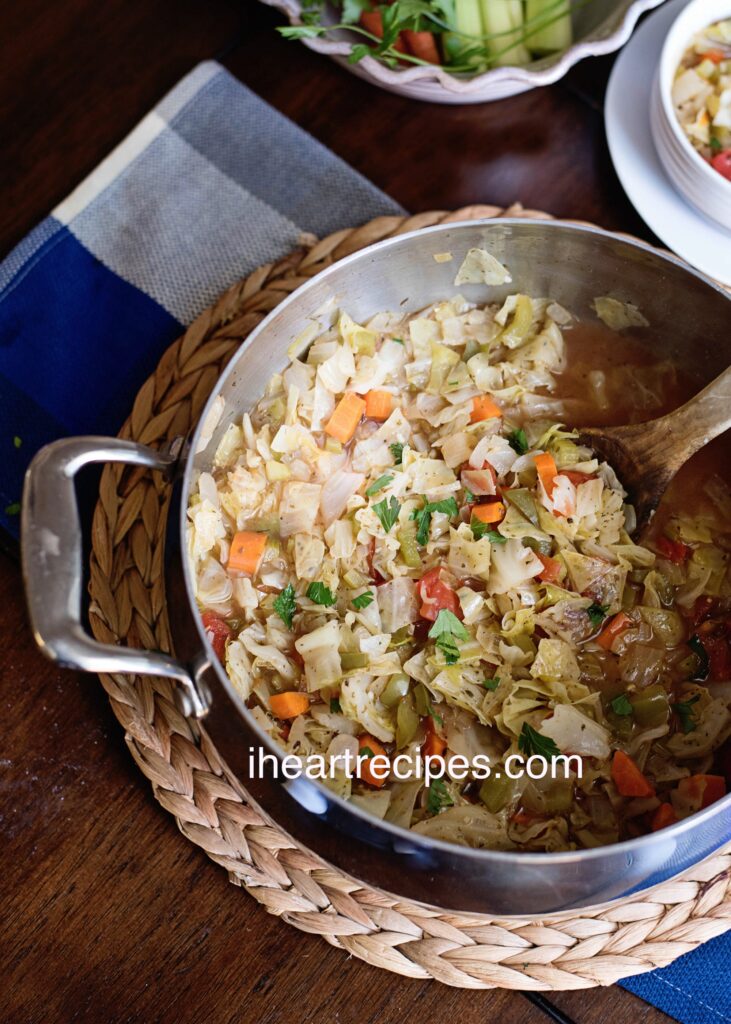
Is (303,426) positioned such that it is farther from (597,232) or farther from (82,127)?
(82,127)

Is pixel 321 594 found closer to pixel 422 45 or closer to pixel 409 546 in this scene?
pixel 409 546

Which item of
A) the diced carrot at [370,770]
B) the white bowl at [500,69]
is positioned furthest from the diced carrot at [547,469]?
the white bowl at [500,69]

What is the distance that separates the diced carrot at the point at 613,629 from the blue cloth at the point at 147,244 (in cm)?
88

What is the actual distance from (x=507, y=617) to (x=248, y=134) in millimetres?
1087

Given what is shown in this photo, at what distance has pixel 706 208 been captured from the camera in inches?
71.9

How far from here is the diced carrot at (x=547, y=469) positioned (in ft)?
5.43

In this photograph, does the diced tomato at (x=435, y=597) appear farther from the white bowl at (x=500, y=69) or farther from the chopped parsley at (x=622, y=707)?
the white bowl at (x=500, y=69)

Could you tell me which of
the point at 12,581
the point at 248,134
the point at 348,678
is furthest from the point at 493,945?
the point at 248,134

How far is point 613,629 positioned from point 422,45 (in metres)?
1.15

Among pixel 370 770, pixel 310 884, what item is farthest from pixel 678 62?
pixel 310 884

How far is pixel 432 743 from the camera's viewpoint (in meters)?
1.53

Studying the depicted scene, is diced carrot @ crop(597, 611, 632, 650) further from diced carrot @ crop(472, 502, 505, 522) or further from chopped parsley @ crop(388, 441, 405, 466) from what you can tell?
chopped parsley @ crop(388, 441, 405, 466)

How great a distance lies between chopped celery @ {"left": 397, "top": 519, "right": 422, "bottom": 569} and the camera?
5.37ft

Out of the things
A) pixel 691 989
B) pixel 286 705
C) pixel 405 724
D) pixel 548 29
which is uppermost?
pixel 548 29
